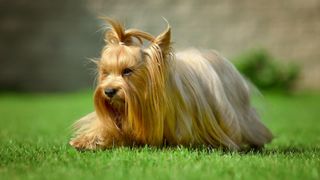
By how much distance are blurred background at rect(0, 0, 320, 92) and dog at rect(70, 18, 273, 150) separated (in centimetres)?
932

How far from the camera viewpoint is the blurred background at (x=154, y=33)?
51.9 feet

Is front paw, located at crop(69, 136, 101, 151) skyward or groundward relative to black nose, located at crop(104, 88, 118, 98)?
groundward

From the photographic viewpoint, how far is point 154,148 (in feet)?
18.7

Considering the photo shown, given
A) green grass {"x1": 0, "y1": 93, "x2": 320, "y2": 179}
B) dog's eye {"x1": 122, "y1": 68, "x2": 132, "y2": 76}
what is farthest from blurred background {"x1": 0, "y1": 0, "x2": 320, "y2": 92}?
dog's eye {"x1": 122, "y1": 68, "x2": 132, "y2": 76}

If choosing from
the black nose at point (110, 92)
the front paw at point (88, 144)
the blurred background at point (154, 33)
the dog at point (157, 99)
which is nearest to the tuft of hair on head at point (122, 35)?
the dog at point (157, 99)

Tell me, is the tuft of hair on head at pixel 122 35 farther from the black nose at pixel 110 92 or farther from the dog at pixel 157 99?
the black nose at pixel 110 92

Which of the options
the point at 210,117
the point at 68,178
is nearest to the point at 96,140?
the point at 210,117

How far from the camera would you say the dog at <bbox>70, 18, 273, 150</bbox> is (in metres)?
5.57

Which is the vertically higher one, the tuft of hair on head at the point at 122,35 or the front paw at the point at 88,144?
the tuft of hair on head at the point at 122,35

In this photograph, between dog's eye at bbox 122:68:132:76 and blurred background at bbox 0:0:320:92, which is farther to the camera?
blurred background at bbox 0:0:320:92

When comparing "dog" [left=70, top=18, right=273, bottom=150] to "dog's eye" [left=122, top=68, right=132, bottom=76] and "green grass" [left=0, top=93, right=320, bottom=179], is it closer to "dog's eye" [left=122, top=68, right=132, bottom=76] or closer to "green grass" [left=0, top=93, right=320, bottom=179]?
"dog's eye" [left=122, top=68, right=132, bottom=76]

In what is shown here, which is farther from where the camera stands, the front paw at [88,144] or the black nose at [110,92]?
the front paw at [88,144]

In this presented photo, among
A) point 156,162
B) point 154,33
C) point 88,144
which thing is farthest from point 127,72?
point 154,33

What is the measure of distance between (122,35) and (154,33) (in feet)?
32.4
